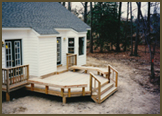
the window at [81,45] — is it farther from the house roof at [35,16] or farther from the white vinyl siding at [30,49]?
the white vinyl siding at [30,49]

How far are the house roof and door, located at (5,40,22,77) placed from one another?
0.91 meters

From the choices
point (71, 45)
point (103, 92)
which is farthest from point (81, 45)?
point (103, 92)

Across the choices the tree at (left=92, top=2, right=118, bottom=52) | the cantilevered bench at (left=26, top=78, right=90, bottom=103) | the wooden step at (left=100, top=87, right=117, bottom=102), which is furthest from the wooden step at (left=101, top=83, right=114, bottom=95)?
the tree at (left=92, top=2, right=118, bottom=52)

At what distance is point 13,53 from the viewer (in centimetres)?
959

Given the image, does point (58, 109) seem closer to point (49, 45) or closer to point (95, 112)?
point (95, 112)

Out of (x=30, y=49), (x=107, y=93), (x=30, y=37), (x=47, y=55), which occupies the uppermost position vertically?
(x=30, y=37)

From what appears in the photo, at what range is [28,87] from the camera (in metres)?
9.20

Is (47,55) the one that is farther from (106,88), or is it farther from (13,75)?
(106,88)

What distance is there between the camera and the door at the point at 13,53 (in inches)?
367

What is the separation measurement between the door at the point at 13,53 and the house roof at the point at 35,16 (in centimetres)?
91

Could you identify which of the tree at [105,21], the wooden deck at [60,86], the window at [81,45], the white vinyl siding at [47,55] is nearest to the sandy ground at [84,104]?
the wooden deck at [60,86]

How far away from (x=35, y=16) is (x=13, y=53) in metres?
3.34

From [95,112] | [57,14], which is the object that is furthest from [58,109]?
[57,14]

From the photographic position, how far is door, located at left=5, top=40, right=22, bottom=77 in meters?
9.32
